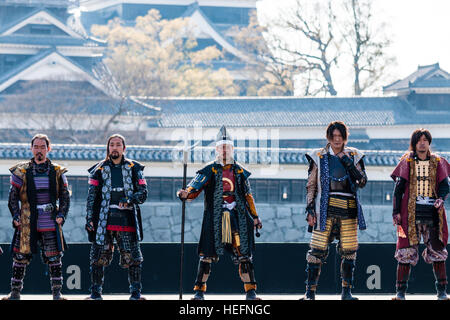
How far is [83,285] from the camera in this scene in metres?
11.8

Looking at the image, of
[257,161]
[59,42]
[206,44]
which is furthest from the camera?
[206,44]

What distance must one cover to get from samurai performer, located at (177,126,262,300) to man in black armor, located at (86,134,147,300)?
1.64ft

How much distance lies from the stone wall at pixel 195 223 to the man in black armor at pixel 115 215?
16870 mm

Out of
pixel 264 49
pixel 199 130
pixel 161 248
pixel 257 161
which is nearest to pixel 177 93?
pixel 264 49

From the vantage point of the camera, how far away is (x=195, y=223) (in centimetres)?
2684

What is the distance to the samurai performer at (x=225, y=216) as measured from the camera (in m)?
9.57

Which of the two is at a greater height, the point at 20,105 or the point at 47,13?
the point at 47,13

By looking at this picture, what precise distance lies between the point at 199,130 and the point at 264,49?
12927mm

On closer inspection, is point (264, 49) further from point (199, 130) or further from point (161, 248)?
point (161, 248)

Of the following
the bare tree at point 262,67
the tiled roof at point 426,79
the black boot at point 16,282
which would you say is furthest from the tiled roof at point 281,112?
the black boot at point 16,282

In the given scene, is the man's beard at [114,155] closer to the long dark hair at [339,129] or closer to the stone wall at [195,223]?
the long dark hair at [339,129]

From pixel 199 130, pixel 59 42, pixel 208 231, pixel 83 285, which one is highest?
pixel 59 42

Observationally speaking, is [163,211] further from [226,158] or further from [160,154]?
[226,158]

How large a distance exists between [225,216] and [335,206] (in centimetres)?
108
